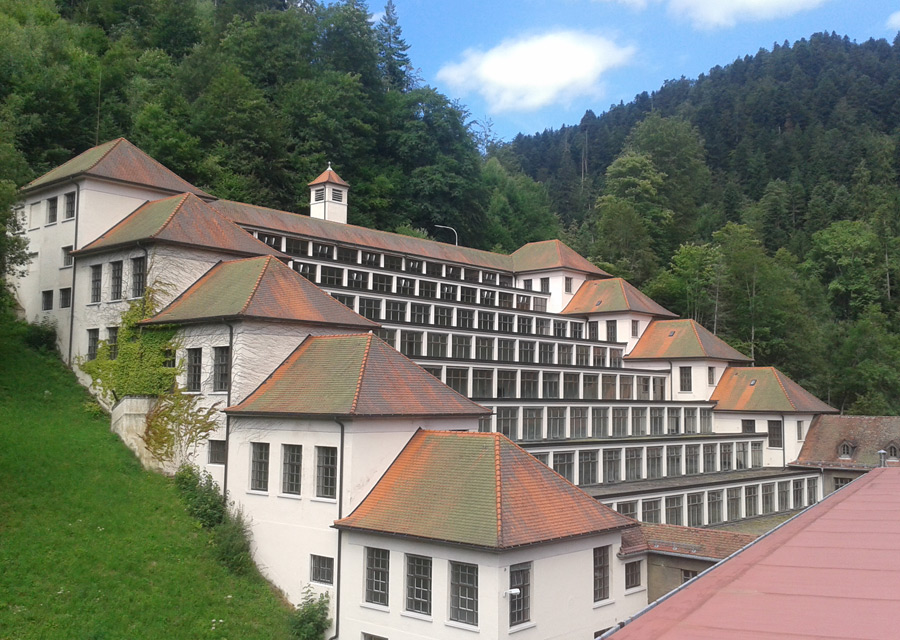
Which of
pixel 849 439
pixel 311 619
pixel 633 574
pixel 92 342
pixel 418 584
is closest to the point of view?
pixel 418 584

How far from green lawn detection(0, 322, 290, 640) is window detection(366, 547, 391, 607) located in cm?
270

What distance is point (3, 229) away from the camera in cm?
2702

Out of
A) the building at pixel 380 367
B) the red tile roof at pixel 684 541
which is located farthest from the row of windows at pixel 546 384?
the red tile roof at pixel 684 541

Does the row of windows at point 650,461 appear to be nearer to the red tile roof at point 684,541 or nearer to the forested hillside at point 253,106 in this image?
the red tile roof at point 684,541

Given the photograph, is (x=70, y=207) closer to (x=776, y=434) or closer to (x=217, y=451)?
(x=217, y=451)

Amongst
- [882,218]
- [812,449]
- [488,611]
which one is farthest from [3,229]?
[882,218]

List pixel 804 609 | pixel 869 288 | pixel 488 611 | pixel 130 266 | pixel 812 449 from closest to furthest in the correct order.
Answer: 1. pixel 804 609
2. pixel 488 611
3. pixel 130 266
4. pixel 812 449
5. pixel 869 288

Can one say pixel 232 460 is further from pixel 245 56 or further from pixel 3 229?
pixel 245 56

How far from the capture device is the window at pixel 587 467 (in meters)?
39.7

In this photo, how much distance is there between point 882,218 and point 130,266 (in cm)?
7681

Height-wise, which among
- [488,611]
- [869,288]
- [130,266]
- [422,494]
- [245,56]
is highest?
[245,56]

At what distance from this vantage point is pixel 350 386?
25000 mm

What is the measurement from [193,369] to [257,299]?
3696 mm

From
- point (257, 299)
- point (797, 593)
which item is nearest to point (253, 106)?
point (257, 299)
